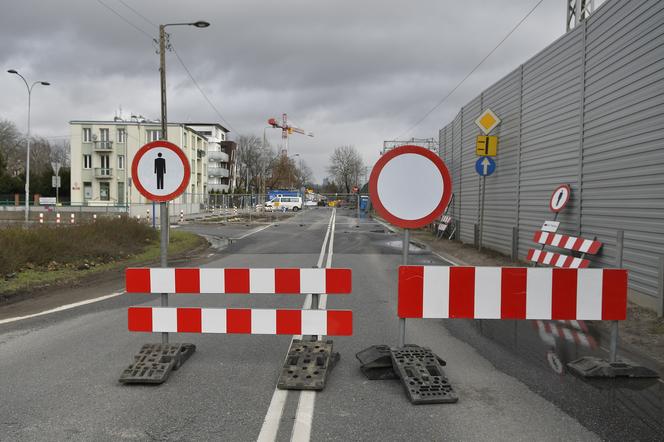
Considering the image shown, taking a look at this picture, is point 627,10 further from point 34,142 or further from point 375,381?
point 34,142

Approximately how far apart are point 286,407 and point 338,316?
1.14 metres

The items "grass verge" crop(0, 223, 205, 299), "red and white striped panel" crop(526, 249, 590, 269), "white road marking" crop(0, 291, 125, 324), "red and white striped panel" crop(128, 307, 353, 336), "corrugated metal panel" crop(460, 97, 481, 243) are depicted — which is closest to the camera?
"red and white striped panel" crop(128, 307, 353, 336)

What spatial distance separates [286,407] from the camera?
3.72 meters

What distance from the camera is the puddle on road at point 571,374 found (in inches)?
138

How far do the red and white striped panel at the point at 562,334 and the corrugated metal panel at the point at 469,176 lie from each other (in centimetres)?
1193

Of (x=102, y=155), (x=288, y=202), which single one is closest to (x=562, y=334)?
(x=288, y=202)

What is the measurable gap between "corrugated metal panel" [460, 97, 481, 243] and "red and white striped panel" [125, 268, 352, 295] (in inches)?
576

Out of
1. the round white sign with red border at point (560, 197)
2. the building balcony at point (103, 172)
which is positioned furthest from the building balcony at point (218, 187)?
the round white sign with red border at point (560, 197)

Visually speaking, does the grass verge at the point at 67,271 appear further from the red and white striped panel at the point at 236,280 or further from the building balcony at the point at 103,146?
the building balcony at the point at 103,146

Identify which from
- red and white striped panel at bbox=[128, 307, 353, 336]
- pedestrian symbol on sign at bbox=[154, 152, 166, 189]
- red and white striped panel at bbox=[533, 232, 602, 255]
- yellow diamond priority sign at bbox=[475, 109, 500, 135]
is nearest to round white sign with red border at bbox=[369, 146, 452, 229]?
red and white striped panel at bbox=[128, 307, 353, 336]

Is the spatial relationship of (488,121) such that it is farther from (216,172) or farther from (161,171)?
(216,172)

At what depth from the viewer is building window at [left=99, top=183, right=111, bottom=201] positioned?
2352 inches

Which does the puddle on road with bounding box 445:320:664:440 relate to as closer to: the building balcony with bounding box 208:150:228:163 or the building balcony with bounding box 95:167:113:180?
the building balcony with bounding box 95:167:113:180

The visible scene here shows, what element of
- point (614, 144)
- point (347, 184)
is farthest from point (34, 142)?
point (614, 144)
